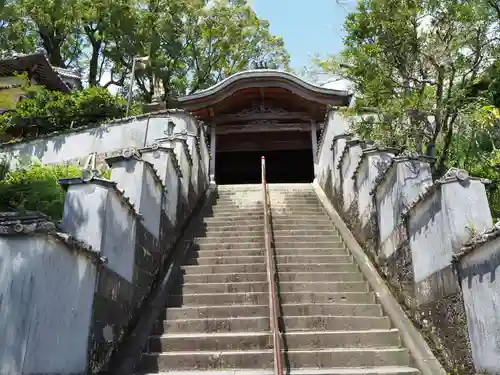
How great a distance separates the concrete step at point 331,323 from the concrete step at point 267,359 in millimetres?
546

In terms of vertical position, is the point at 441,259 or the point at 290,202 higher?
the point at 290,202

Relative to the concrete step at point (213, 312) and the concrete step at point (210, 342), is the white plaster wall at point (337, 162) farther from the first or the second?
the concrete step at point (210, 342)

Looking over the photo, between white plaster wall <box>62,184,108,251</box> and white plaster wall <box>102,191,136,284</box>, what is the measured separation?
10 cm

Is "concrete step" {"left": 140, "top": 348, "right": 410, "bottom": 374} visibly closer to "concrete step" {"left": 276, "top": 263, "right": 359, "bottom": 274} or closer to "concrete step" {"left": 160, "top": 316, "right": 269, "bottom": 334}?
"concrete step" {"left": 160, "top": 316, "right": 269, "bottom": 334}

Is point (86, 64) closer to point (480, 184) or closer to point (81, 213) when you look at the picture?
point (81, 213)

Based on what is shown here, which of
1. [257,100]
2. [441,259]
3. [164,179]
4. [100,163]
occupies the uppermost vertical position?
[257,100]

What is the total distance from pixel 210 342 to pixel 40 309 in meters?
2.24

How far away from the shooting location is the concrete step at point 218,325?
556cm

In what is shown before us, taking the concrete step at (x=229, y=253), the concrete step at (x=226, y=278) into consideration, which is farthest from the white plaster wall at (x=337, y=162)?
the concrete step at (x=226, y=278)

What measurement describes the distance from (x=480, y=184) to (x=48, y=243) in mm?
4346

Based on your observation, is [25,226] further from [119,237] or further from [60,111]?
[60,111]

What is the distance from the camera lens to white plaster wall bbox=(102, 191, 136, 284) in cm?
495

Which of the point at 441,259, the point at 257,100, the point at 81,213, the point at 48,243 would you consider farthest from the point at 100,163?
the point at 441,259

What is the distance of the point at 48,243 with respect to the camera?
3.78 m
